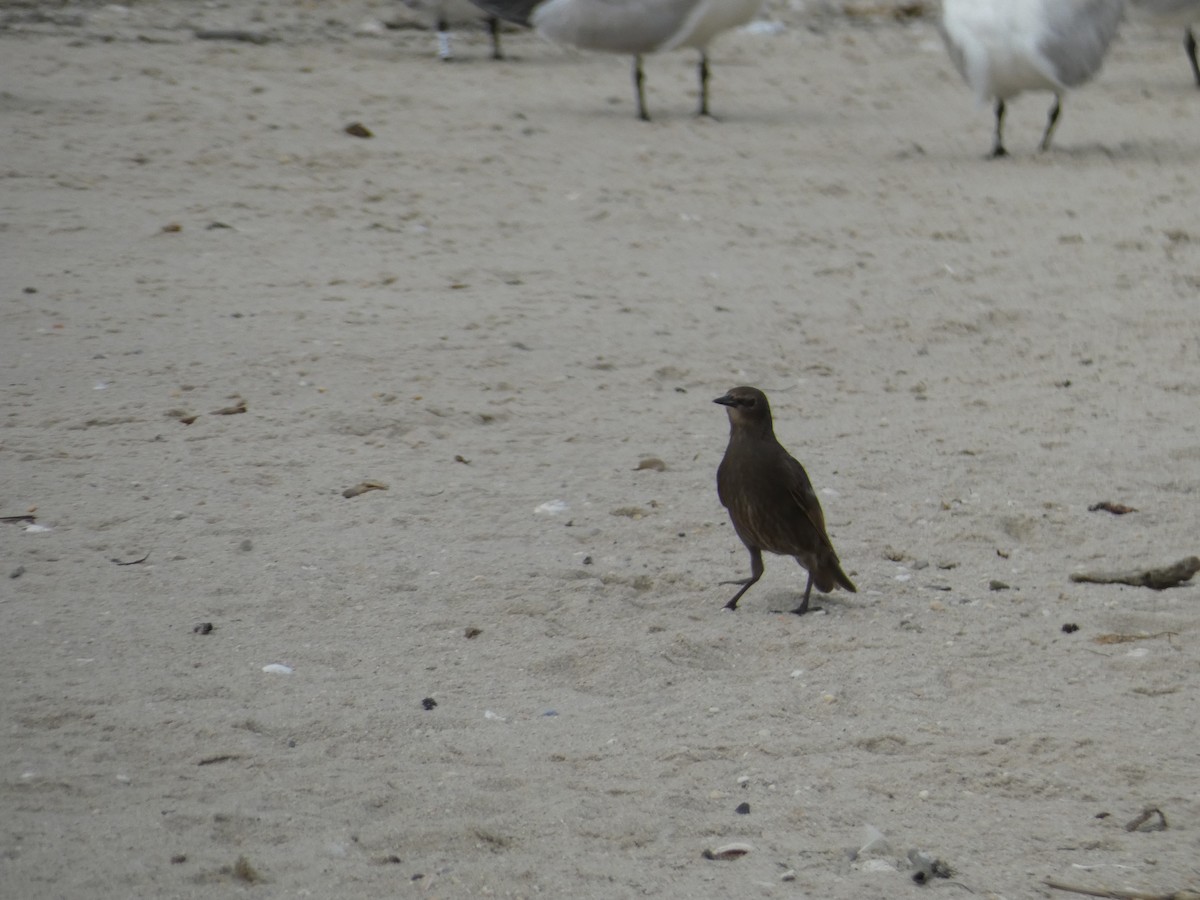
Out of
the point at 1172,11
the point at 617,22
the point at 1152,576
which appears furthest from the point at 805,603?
the point at 1172,11

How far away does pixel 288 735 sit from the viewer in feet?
9.57

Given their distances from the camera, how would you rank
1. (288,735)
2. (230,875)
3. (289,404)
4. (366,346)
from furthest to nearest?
(366,346) → (289,404) → (288,735) → (230,875)

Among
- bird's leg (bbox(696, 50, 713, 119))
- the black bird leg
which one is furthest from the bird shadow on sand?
the black bird leg

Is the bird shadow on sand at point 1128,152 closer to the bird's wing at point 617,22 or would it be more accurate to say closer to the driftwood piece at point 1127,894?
the bird's wing at point 617,22

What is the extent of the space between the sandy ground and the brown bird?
0.40 feet

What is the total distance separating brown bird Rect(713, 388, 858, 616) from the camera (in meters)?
3.48

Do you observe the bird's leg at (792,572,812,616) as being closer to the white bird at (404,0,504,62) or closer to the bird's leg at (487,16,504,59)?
the white bird at (404,0,504,62)

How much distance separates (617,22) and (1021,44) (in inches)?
88.4

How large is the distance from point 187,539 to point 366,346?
1.63m

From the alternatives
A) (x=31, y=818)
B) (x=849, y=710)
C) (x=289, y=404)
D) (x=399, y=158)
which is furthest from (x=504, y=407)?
(x=399, y=158)

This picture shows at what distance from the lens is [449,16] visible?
10.5 m

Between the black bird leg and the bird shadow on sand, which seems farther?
the black bird leg

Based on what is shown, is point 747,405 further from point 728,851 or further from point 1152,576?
point 728,851

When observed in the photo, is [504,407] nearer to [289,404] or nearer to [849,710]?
[289,404]
